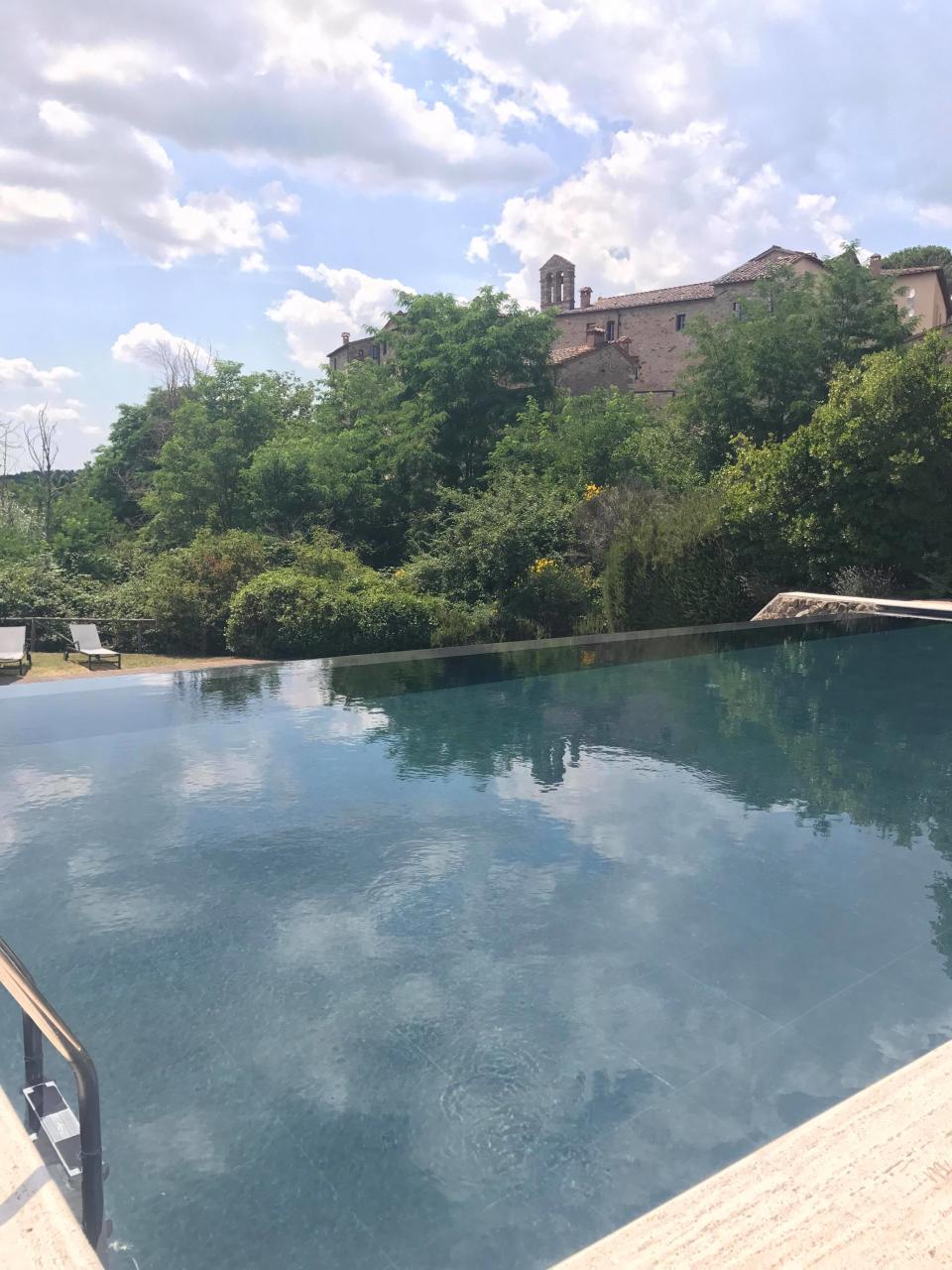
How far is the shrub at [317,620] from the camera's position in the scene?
15.0 meters

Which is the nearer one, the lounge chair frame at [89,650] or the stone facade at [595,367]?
the lounge chair frame at [89,650]

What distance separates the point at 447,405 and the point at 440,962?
22691 millimetres

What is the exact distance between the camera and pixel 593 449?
73.0 ft

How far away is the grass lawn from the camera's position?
43.4 ft

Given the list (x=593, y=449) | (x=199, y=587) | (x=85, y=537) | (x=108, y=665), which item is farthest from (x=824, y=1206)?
(x=85, y=537)

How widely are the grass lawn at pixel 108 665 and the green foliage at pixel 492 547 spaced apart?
4.20 meters

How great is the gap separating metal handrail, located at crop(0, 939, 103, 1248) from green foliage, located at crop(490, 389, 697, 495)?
62.6 ft

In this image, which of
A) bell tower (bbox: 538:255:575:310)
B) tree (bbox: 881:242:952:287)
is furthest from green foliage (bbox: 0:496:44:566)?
tree (bbox: 881:242:952:287)

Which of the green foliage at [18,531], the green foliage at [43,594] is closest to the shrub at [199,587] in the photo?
the green foliage at [43,594]

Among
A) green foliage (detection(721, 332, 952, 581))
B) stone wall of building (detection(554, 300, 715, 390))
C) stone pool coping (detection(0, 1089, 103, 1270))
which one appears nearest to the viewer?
stone pool coping (detection(0, 1089, 103, 1270))

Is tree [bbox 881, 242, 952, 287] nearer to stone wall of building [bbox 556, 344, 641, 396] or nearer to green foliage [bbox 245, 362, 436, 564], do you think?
stone wall of building [bbox 556, 344, 641, 396]

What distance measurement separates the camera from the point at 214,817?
6.93 m

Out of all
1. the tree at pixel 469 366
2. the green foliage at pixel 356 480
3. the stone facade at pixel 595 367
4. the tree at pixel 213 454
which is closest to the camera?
the green foliage at pixel 356 480

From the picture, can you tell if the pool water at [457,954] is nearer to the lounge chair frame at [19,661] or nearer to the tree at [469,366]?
the lounge chair frame at [19,661]
